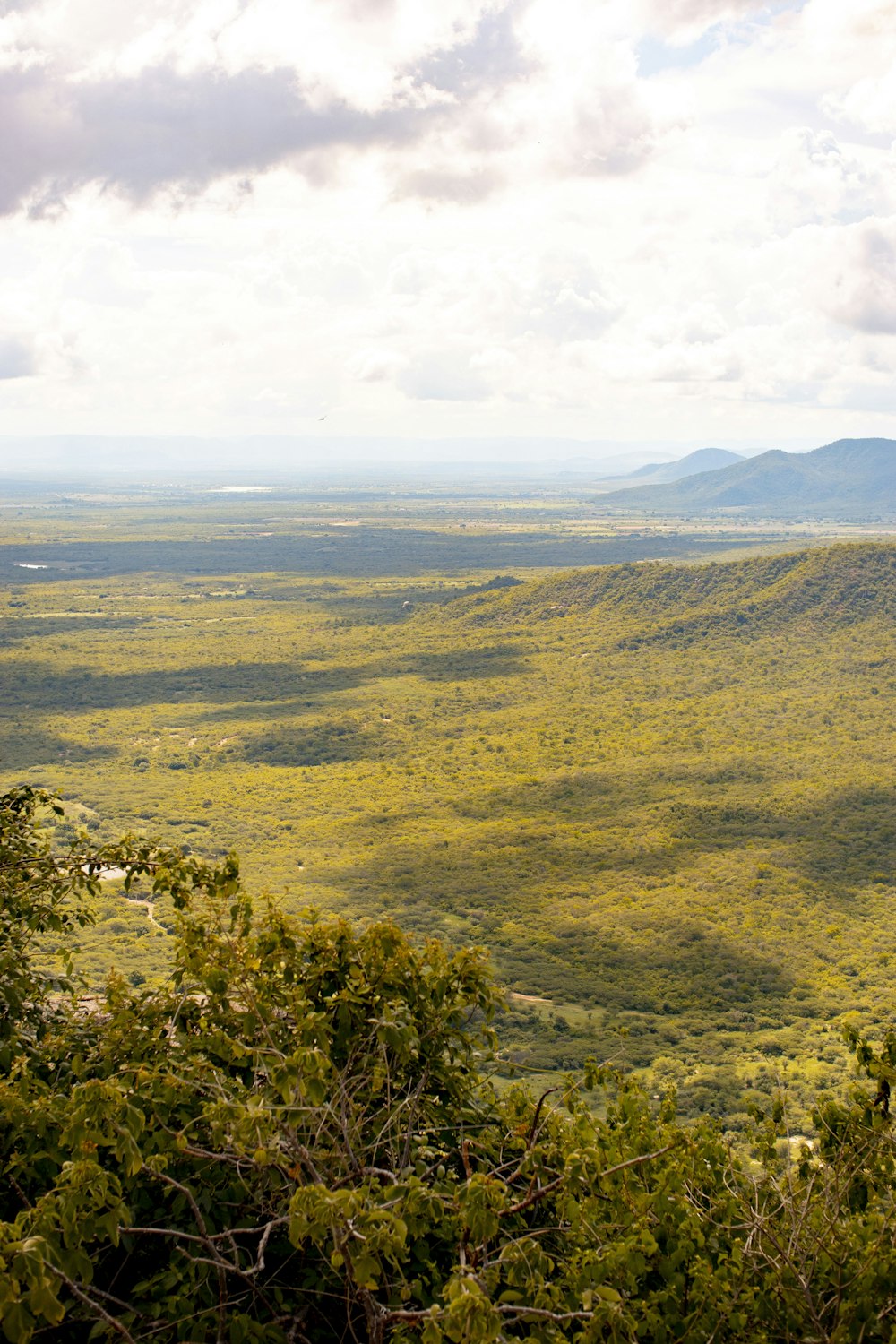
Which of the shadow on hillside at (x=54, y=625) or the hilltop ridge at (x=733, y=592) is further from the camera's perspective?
the shadow on hillside at (x=54, y=625)

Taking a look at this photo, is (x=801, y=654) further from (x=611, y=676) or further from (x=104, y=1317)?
(x=104, y=1317)

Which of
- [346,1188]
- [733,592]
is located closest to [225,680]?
[733,592]

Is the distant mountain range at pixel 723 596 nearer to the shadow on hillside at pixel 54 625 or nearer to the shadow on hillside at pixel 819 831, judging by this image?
the shadow on hillside at pixel 819 831

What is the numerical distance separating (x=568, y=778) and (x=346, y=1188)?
216 ft

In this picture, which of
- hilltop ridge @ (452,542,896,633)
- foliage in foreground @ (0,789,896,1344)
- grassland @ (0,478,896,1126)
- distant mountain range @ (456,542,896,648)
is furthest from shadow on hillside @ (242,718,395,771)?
foliage in foreground @ (0,789,896,1344)

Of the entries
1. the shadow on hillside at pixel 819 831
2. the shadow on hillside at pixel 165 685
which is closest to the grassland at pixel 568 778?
the shadow on hillside at pixel 819 831

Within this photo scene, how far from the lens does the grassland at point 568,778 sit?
3991cm

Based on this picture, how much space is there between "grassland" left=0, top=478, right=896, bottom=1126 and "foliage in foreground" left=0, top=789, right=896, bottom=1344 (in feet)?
6.85

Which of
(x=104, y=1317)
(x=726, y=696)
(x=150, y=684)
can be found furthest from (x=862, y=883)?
(x=150, y=684)

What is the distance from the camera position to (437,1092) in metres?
8.48

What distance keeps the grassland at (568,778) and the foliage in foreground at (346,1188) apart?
6.85 ft

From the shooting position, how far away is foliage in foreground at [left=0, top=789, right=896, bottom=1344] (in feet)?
17.7

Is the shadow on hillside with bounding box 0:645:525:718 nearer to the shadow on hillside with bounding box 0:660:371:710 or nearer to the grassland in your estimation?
the shadow on hillside with bounding box 0:660:371:710

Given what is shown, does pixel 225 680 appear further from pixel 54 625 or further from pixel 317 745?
pixel 54 625
